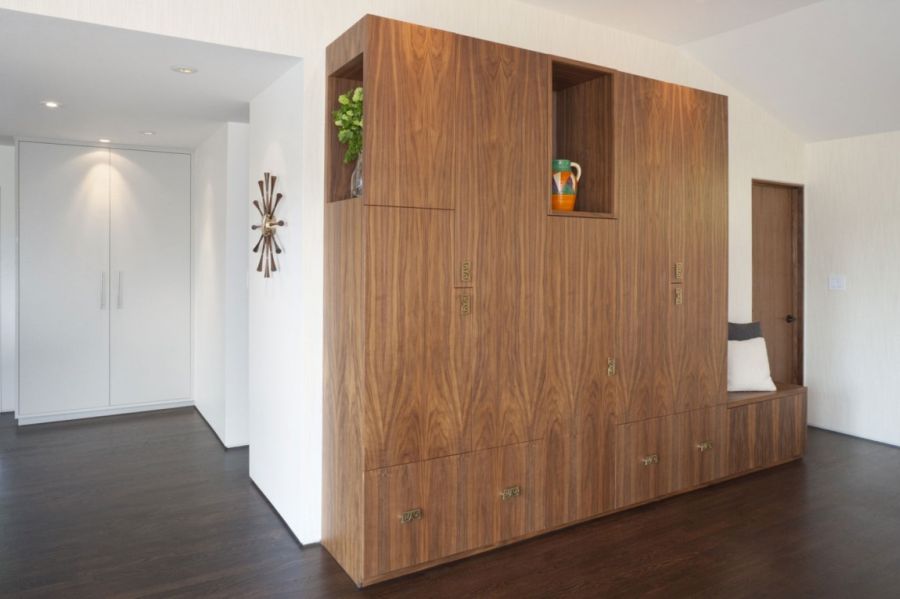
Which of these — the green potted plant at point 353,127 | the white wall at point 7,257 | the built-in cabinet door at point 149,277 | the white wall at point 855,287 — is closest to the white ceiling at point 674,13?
the green potted plant at point 353,127

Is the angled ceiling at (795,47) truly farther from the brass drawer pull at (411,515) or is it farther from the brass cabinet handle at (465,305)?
the brass drawer pull at (411,515)

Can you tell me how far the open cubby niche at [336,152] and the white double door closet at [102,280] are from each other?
3.25 metres

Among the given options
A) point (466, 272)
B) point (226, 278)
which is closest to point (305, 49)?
point (466, 272)

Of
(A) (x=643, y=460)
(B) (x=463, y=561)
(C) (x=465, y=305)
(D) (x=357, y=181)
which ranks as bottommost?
(B) (x=463, y=561)

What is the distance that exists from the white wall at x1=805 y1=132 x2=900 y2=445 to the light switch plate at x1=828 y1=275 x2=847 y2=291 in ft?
0.10

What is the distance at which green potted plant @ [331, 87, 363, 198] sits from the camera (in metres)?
2.87

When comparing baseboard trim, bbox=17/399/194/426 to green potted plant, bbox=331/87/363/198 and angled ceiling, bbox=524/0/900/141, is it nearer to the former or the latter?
green potted plant, bbox=331/87/363/198

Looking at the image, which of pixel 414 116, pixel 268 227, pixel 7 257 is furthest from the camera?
pixel 7 257

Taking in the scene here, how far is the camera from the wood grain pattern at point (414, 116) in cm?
268

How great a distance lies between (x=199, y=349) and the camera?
18.7 ft

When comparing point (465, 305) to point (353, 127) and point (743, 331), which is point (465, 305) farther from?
point (743, 331)

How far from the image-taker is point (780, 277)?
209 inches

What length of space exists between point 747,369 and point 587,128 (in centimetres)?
199

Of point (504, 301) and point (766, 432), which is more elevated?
point (504, 301)
